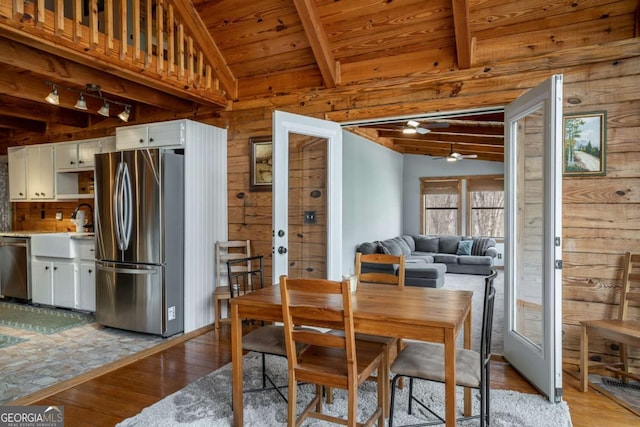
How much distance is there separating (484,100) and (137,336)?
400 cm

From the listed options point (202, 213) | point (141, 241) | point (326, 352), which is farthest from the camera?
point (202, 213)

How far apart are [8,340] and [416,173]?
8.65m

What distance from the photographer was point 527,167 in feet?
10.3

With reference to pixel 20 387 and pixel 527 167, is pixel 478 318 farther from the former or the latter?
pixel 20 387

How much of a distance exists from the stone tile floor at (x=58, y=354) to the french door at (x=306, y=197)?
163 centimetres

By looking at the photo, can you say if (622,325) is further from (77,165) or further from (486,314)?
(77,165)

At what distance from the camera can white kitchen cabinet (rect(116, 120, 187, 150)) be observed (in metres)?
4.15

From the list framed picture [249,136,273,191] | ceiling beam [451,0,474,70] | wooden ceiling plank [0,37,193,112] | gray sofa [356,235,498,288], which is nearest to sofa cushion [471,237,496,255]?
gray sofa [356,235,498,288]

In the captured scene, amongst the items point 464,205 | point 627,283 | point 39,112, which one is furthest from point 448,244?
point 39,112

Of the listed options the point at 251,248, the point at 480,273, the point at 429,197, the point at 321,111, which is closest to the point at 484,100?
the point at 321,111

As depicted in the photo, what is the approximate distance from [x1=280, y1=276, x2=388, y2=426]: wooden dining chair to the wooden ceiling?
237 centimetres

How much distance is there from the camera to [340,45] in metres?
A: 3.86

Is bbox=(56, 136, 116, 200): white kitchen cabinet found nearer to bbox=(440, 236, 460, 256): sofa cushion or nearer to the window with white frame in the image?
bbox=(440, 236, 460, 256): sofa cushion

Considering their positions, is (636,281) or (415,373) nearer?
(415,373)
